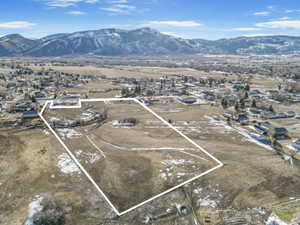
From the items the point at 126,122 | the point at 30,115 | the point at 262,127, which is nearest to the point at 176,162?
the point at 126,122

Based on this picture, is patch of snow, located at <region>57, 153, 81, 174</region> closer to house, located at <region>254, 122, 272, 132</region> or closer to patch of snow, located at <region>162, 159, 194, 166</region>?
patch of snow, located at <region>162, 159, 194, 166</region>

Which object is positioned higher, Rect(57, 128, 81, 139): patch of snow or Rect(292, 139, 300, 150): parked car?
Rect(57, 128, 81, 139): patch of snow

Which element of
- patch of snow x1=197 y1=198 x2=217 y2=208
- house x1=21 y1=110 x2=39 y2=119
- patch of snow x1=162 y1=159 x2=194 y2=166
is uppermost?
house x1=21 y1=110 x2=39 y2=119

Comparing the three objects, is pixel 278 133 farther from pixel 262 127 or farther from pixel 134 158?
pixel 134 158

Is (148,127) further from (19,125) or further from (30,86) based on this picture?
(30,86)

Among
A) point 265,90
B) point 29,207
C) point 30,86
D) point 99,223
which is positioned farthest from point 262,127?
point 30,86

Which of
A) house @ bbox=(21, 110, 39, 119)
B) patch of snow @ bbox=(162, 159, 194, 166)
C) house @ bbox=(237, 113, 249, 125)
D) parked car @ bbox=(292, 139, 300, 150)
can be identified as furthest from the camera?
house @ bbox=(21, 110, 39, 119)

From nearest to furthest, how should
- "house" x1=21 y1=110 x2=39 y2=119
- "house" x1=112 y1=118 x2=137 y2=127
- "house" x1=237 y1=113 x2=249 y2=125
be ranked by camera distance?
"house" x1=112 y1=118 x2=137 y2=127
"house" x1=237 y1=113 x2=249 y2=125
"house" x1=21 y1=110 x2=39 y2=119

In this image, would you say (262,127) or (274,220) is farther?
(262,127)

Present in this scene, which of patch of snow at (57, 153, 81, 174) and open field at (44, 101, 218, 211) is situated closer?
open field at (44, 101, 218, 211)

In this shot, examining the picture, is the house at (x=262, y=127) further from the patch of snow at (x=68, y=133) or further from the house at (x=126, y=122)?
the patch of snow at (x=68, y=133)

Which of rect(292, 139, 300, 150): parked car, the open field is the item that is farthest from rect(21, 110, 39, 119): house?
rect(292, 139, 300, 150): parked car
